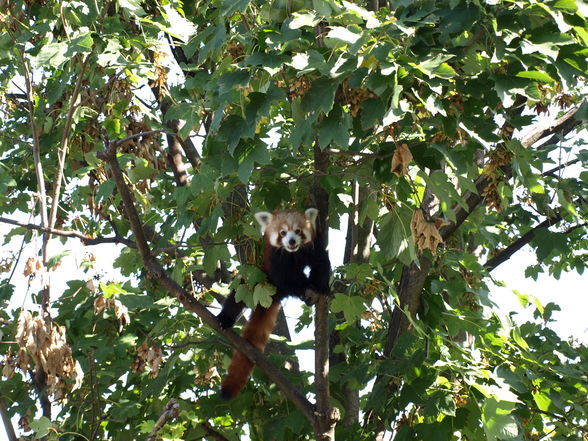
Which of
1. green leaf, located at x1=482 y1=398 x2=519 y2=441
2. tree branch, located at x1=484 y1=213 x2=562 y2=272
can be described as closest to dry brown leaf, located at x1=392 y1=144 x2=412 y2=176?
green leaf, located at x1=482 y1=398 x2=519 y2=441

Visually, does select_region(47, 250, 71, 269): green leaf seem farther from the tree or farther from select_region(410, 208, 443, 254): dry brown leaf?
select_region(410, 208, 443, 254): dry brown leaf

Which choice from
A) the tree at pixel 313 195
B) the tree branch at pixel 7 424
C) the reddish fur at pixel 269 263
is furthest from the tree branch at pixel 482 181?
the tree branch at pixel 7 424

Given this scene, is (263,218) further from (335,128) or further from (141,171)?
(335,128)

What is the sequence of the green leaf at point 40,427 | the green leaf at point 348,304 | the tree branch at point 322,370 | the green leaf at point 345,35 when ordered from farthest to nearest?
the green leaf at point 348,304
the tree branch at point 322,370
the green leaf at point 40,427
the green leaf at point 345,35

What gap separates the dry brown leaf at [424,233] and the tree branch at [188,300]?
5.42 feet

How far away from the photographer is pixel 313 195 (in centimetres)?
576

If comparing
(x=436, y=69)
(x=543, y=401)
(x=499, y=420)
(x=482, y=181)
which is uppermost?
(x=482, y=181)

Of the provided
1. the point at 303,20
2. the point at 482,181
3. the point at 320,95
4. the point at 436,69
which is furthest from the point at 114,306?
the point at 436,69

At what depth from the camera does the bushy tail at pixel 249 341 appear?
5887 mm

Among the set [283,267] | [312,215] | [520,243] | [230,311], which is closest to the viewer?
[312,215]

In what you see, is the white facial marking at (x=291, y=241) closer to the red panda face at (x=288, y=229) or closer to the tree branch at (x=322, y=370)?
the red panda face at (x=288, y=229)

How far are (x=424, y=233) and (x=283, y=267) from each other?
7.38ft

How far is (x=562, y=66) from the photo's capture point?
12.5 ft

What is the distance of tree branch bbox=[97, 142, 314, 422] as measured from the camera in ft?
15.8
